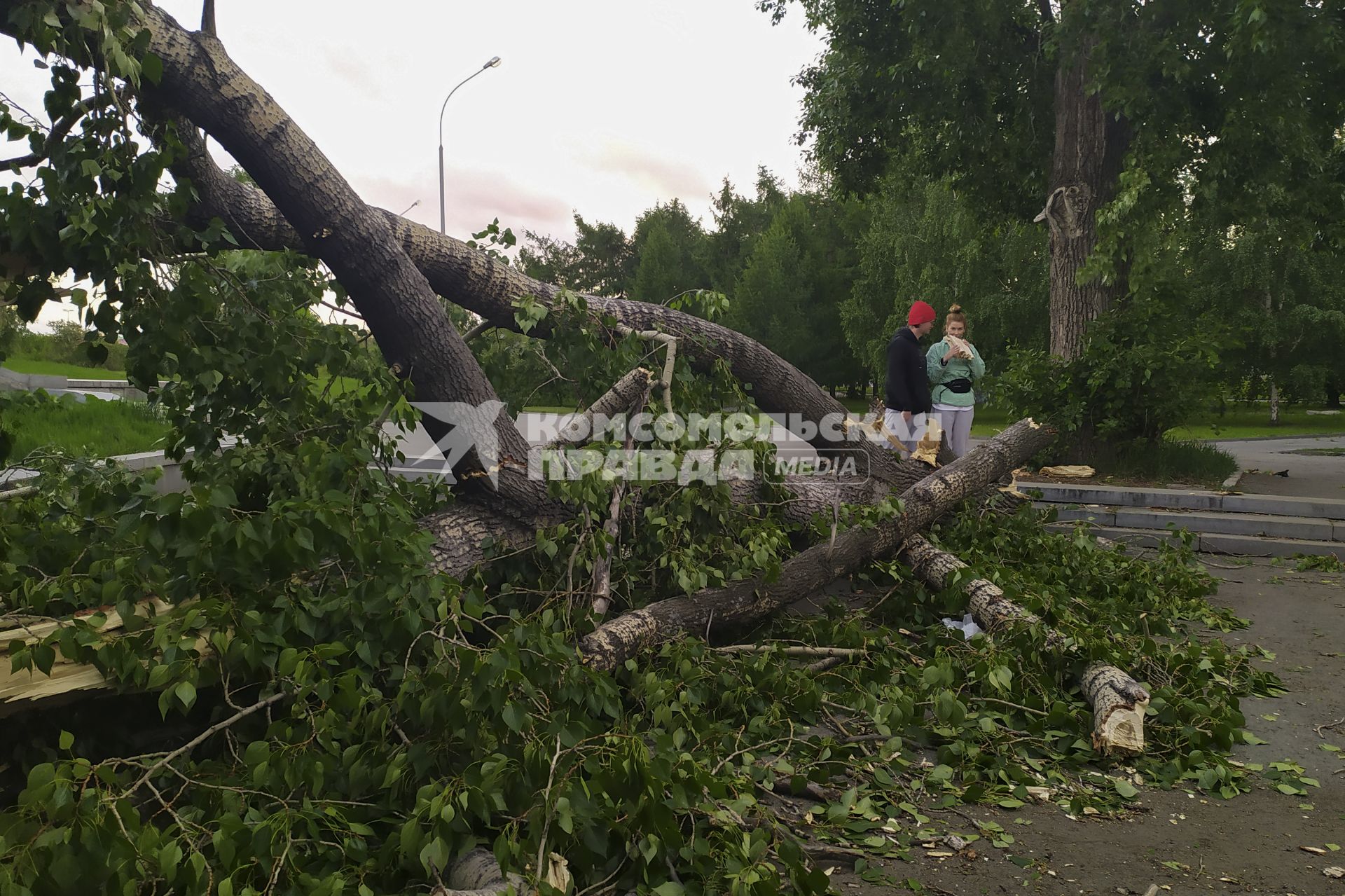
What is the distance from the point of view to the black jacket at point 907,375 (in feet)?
24.3

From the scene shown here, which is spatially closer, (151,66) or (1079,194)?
(151,66)

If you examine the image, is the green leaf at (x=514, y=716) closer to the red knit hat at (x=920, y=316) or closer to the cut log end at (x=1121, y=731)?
the cut log end at (x=1121, y=731)

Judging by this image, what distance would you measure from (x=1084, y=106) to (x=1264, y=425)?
19500mm

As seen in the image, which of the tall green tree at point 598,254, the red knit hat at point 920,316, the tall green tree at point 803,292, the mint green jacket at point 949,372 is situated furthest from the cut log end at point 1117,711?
the tall green tree at point 598,254

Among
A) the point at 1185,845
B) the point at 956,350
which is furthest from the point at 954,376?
the point at 1185,845

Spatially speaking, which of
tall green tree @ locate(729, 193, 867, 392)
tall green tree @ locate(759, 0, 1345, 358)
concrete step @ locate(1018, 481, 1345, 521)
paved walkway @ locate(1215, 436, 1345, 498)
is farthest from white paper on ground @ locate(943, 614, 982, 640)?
tall green tree @ locate(729, 193, 867, 392)

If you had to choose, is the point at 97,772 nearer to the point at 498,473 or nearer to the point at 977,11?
the point at 498,473

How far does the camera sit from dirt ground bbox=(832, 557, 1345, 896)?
8.48 ft

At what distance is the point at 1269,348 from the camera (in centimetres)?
2452

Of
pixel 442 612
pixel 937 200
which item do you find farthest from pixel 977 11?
pixel 937 200

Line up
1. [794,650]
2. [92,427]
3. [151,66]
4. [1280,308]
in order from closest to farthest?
[151,66] < [794,650] < [92,427] < [1280,308]

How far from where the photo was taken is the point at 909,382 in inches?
293

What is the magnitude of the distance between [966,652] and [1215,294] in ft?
79.7

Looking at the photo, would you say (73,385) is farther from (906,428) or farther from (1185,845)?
(1185,845)
